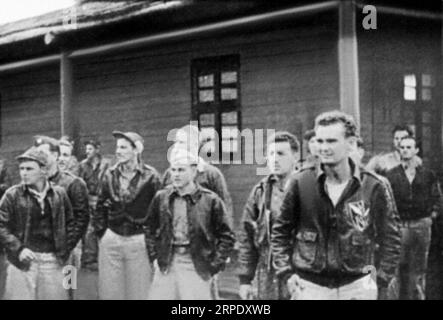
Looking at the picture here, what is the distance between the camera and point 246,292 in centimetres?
604

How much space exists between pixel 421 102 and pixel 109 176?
3.03 metres

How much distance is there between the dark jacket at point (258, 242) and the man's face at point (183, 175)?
60 cm

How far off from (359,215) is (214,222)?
4.39 ft

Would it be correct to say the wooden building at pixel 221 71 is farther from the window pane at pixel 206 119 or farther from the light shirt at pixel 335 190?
the light shirt at pixel 335 190

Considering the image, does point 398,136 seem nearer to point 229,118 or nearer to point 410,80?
point 410,80

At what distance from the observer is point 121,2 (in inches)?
254

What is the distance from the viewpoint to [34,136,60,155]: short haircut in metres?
6.75

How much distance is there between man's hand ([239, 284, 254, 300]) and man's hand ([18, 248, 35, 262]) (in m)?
2.22

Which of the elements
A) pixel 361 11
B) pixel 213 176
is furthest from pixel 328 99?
pixel 213 176

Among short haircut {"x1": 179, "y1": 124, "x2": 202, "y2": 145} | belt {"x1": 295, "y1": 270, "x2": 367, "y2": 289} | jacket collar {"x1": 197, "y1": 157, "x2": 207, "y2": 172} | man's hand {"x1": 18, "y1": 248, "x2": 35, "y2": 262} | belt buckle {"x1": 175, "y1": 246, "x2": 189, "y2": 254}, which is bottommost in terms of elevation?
belt {"x1": 295, "y1": 270, "x2": 367, "y2": 289}

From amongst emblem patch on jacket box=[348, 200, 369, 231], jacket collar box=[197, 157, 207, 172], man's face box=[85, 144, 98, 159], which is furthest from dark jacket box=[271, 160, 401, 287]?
man's face box=[85, 144, 98, 159]

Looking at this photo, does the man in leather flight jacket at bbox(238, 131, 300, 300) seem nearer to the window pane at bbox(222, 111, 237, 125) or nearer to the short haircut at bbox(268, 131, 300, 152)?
the short haircut at bbox(268, 131, 300, 152)

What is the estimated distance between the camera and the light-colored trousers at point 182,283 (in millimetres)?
6160

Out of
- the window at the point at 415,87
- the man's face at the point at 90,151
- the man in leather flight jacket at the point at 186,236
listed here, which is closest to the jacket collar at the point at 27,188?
the man's face at the point at 90,151
